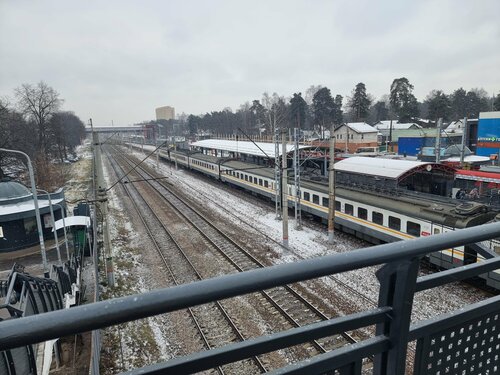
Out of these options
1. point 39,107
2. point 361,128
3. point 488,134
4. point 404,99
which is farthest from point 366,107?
point 39,107

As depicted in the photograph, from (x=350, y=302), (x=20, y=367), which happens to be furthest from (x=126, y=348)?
(x=350, y=302)

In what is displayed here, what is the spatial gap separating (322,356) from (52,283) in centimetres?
1127

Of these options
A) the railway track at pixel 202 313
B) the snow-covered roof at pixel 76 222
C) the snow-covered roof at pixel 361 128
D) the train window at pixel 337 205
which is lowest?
the railway track at pixel 202 313

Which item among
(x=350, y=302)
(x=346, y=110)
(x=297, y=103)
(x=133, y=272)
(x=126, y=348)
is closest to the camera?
(x=126, y=348)

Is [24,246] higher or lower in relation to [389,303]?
lower

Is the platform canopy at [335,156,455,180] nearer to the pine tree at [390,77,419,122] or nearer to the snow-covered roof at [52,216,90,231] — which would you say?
the snow-covered roof at [52,216,90,231]

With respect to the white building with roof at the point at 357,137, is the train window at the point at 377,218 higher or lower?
lower

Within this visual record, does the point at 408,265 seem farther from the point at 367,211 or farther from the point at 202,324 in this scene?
the point at 367,211

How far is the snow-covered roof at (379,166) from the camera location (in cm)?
1790

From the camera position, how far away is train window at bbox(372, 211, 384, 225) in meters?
16.0

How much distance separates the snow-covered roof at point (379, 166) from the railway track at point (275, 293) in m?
8.35

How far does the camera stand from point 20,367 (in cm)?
544

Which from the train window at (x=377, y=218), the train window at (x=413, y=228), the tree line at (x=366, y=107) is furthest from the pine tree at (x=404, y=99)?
the train window at (x=413, y=228)

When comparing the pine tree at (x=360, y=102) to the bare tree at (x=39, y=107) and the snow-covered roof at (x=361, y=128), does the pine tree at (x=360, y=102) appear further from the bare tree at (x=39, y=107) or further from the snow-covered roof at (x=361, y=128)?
the bare tree at (x=39, y=107)
